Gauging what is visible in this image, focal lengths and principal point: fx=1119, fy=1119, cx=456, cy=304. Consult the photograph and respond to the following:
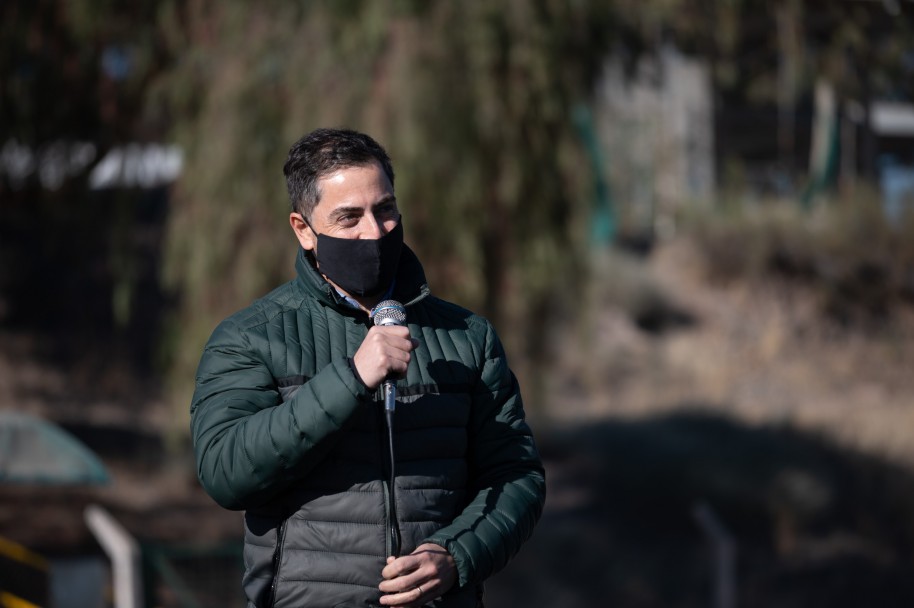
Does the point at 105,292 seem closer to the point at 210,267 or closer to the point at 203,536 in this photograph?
the point at 203,536

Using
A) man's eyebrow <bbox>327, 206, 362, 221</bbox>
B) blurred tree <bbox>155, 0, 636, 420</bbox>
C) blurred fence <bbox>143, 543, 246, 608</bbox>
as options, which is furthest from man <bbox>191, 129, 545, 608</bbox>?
blurred tree <bbox>155, 0, 636, 420</bbox>

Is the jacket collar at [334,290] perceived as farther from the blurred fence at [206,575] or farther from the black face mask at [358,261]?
the blurred fence at [206,575]

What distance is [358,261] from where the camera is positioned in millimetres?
2260

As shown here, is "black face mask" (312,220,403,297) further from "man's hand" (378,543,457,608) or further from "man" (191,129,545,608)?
"man's hand" (378,543,457,608)

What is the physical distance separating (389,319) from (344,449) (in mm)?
273

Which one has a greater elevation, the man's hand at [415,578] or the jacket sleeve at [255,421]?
the jacket sleeve at [255,421]

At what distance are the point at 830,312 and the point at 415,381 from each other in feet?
54.2

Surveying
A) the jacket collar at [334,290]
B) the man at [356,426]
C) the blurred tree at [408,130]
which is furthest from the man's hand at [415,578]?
the blurred tree at [408,130]

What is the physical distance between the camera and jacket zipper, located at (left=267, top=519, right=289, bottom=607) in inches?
85.7

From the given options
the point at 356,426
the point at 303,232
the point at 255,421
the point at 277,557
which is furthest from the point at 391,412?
the point at 303,232

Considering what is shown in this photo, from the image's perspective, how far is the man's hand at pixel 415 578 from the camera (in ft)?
6.78

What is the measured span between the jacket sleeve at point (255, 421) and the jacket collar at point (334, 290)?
7.0 inches

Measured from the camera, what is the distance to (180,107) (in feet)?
29.3

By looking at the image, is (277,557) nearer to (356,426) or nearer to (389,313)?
(356,426)
